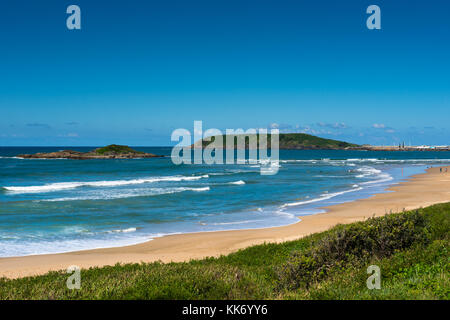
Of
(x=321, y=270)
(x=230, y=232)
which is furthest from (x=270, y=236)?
(x=321, y=270)

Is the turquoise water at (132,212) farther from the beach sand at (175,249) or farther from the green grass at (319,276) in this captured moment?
the green grass at (319,276)

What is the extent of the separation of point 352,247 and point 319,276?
1.71m

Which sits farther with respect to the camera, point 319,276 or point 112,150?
point 112,150

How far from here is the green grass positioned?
6465 millimetres

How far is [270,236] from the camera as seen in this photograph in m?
17.7

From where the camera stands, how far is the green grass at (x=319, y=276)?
21.2 feet

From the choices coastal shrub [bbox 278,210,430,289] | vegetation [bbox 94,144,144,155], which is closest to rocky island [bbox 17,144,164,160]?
vegetation [bbox 94,144,144,155]

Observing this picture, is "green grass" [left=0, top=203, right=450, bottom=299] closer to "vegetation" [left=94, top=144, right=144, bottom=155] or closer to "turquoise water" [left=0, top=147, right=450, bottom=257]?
"turquoise water" [left=0, top=147, right=450, bottom=257]

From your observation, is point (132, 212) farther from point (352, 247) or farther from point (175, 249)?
point (352, 247)

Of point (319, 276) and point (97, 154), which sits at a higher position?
point (319, 276)

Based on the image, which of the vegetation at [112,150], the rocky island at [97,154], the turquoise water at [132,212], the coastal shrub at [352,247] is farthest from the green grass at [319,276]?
the vegetation at [112,150]

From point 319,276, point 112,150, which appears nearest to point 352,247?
point 319,276

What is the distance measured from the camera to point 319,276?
7984 millimetres
